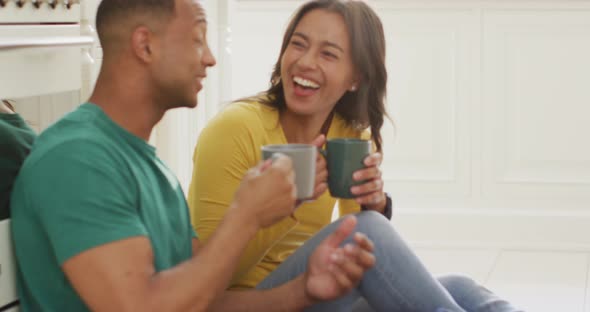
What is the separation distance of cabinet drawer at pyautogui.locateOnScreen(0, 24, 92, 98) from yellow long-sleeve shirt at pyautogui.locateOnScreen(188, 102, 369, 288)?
0.98ft

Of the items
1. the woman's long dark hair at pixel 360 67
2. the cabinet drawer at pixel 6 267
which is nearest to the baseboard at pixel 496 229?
the woman's long dark hair at pixel 360 67

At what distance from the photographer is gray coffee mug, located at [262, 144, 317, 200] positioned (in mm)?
1426

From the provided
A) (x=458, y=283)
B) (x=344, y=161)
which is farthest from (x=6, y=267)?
(x=458, y=283)

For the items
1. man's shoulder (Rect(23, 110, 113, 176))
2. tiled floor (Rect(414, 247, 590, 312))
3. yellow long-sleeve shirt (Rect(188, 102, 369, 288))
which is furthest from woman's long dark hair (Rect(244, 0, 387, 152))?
tiled floor (Rect(414, 247, 590, 312))

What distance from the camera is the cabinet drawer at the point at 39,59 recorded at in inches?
63.6

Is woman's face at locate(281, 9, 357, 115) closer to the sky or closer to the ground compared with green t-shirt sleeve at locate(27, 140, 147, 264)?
closer to the sky

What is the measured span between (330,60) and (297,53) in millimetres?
71

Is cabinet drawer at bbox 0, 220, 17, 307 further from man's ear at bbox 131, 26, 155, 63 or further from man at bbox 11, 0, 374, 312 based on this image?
man's ear at bbox 131, 26, 155, 63

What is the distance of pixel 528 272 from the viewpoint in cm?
352

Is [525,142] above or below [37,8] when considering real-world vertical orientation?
below

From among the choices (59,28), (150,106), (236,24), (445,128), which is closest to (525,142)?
(445,128)

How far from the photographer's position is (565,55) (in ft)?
12.8

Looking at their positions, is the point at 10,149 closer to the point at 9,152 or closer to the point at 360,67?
the point at 9,152

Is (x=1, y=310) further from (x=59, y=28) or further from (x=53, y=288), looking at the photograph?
(x=59, y=28)
